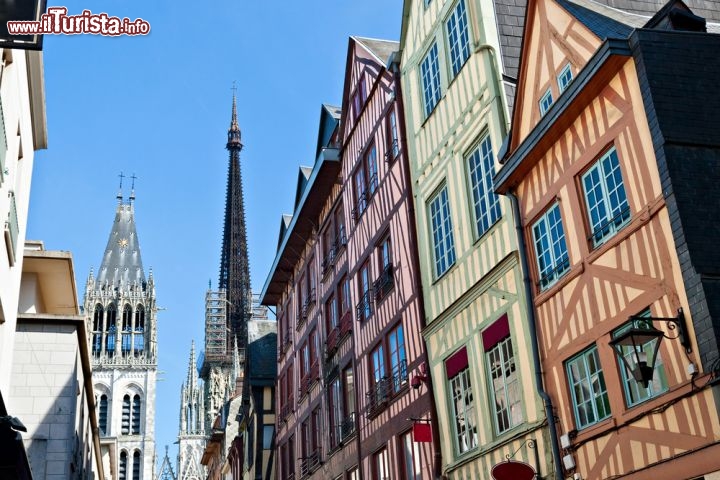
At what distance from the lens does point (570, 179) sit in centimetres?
1216

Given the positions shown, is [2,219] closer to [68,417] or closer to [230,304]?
[68,417]

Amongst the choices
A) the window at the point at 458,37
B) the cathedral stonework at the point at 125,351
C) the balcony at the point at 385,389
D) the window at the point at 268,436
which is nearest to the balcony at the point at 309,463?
the balcony at the point at 385,389

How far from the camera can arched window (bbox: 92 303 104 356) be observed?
10670 centimetres

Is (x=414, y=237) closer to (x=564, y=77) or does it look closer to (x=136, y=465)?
(x=564, y=77)

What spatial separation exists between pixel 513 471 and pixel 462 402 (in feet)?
10.7

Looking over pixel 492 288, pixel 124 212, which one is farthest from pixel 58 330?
pixel 124 212

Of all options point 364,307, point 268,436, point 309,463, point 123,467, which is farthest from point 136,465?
point 364,307

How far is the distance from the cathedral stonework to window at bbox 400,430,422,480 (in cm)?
8637

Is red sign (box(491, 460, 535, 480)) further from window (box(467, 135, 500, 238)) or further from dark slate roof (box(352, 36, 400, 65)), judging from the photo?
dark slate roof (box(352, 36, 400, 65))

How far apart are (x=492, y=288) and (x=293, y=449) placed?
572 inches

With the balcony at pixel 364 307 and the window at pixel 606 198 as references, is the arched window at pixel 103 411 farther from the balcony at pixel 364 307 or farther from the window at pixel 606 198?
the window at pixel 606 198

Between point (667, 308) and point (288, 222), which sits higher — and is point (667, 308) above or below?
below

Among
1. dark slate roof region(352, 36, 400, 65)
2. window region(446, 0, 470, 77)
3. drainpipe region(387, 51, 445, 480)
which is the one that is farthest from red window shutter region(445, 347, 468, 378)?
dark slate roof region(352, 36, 400, 65)

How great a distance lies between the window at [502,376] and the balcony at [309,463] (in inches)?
417
